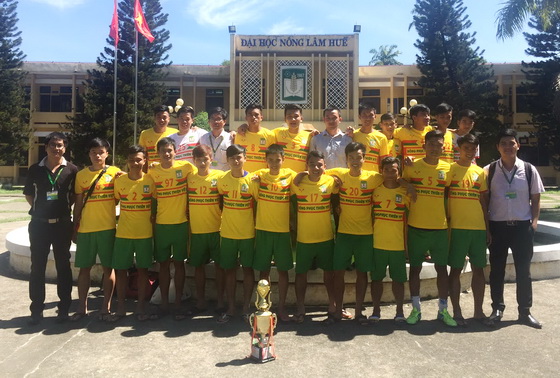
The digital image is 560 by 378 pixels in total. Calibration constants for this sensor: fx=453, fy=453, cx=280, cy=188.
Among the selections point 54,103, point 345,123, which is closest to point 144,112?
point 54,103

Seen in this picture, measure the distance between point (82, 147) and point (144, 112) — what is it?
13.3ft

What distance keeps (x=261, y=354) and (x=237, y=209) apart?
1426 mm

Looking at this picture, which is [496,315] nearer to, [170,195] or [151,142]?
[170,195]

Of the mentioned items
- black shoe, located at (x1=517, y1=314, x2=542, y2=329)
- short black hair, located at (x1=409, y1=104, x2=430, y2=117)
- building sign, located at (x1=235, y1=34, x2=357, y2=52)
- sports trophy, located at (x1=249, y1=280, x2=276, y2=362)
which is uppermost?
building sign, located at (x1=235, y1=34, x2=357, y2=52)

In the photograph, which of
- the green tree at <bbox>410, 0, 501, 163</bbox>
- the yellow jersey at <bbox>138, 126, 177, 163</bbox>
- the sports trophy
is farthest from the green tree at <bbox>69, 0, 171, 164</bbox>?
the sports trophy

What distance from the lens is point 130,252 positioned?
14.3 feet

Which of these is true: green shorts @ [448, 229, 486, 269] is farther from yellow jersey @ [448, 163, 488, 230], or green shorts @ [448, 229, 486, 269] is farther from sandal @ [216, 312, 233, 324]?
sandal @ [216, 312, 233, 324]

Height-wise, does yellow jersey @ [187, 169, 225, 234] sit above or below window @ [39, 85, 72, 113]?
below

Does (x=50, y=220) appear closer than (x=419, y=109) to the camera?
Yes

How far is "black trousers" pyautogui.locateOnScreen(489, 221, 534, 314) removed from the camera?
4312 mm

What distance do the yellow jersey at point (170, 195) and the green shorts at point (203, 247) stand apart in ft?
0.80

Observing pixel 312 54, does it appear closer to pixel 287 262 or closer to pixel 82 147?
pixel 82 147

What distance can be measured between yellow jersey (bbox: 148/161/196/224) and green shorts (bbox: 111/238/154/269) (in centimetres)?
27

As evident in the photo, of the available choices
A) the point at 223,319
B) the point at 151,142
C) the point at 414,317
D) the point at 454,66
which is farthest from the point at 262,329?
the point at 454,66
